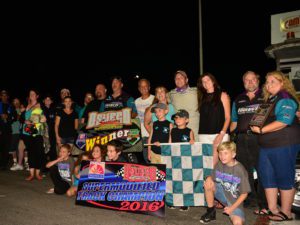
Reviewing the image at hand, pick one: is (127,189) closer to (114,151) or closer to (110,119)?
(114,151)

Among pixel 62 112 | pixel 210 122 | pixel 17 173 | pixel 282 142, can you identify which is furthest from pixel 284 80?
pixel 17 173

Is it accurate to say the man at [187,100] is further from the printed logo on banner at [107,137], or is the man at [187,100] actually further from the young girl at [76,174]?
the young girl at [76,174]

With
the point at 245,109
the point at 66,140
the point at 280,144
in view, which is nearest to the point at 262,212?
the point at 280,144

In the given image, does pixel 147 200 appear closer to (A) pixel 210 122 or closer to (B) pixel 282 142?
(A) pixel 210 122

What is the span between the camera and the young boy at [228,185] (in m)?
3.88

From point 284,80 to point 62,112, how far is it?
4.61 meters

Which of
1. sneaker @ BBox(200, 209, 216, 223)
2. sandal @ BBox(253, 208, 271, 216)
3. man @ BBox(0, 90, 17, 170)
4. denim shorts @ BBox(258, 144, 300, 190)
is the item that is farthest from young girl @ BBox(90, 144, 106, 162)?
man @ BBox(0, 90, 17, 170)

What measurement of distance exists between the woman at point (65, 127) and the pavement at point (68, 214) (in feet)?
5.18

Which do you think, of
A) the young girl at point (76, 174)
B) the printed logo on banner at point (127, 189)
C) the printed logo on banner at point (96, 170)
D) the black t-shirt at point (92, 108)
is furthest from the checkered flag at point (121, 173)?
the black t-shirt at point (92, 108)

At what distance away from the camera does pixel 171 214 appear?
447 centimetres

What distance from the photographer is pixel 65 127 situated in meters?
6.93

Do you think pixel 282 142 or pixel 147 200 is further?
pixel 147 200

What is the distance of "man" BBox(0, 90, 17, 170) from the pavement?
3.22 m

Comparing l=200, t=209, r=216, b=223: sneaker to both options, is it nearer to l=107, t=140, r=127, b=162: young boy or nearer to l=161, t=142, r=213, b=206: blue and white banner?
l=161, t=142, r=213, b=206: blue and white banner
